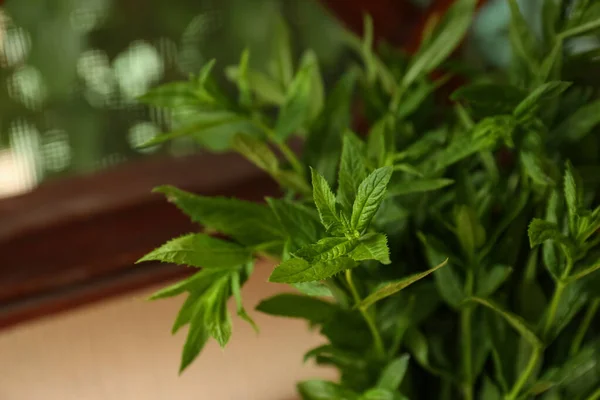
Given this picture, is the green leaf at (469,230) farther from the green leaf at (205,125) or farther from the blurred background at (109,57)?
the blurred background at (109,57)

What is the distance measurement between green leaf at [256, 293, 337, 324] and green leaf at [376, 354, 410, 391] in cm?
6

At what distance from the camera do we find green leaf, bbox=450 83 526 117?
404 millimetres

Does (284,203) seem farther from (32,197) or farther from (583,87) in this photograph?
(32,197)

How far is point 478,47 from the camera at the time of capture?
0.79 m

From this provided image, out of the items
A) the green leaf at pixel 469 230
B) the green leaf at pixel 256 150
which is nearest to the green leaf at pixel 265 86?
the green leaf at pixel 256 150

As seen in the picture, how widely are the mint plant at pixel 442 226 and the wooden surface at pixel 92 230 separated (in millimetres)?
213

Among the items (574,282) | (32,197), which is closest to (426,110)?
(574,282)

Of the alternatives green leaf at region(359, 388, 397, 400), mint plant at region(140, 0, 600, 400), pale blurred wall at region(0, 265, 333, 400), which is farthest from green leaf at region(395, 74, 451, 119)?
pale blurred wall at region(0, 265, 333, 400)

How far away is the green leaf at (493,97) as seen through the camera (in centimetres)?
40

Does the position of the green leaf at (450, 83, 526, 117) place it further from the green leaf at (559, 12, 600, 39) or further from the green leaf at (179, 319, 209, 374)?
the green leaf at (179, 319, 209, 374)

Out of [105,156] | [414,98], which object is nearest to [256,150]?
[414,98]

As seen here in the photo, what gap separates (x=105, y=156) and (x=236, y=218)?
0.42 m

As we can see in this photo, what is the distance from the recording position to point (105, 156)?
0.77 m

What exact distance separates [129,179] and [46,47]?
0.62 ft
